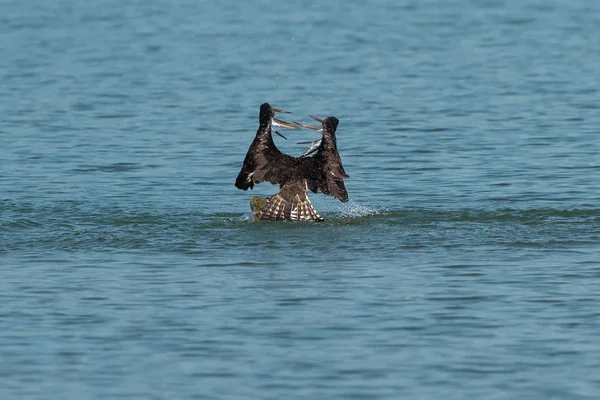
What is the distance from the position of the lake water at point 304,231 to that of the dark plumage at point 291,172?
0.29 meters

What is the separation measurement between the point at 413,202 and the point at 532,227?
201 centimetres

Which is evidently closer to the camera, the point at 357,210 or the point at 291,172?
the point at 291,172

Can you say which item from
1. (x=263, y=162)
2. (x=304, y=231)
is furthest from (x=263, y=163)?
(x=304, y=231)

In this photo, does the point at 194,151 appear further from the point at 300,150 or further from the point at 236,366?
the point at 236,366

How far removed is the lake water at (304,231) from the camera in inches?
364

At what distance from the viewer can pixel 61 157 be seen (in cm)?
1872

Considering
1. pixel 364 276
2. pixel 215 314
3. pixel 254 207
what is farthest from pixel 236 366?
pixel 254 207

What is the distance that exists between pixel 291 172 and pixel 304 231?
0.58 metres

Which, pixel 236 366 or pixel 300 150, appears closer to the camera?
pixel 236 366

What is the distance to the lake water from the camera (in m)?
9.23

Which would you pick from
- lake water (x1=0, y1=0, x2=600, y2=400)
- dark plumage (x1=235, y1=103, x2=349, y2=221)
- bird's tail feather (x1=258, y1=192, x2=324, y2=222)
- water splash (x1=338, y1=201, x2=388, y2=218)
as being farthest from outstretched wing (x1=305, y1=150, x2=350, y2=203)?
water splash (x1=338, y1=201, x2=388, y2=218)

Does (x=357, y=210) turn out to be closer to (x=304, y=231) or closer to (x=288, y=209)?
(x=288, y=209)

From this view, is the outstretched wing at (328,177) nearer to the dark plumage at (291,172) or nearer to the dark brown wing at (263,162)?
the dark plumage at (291,172)

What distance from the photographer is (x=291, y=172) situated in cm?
1362
